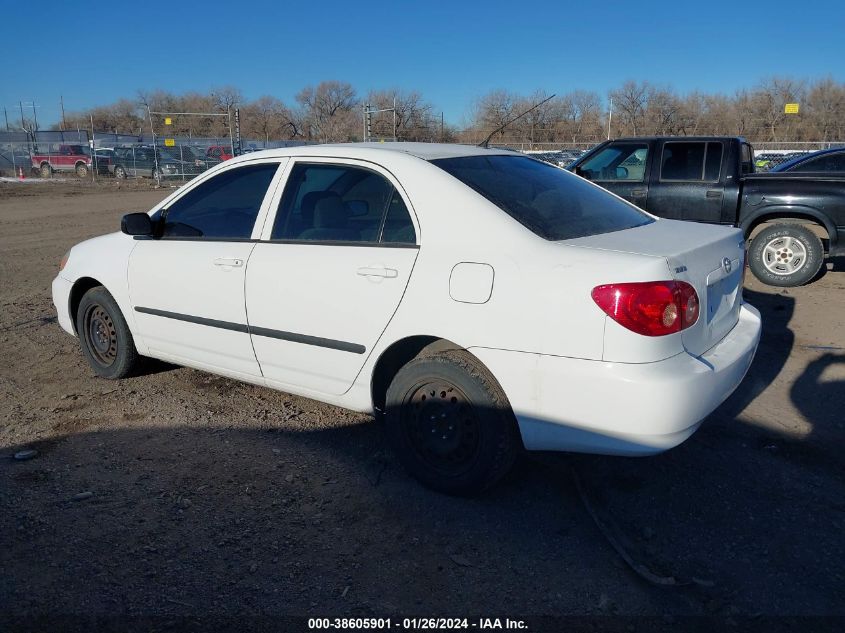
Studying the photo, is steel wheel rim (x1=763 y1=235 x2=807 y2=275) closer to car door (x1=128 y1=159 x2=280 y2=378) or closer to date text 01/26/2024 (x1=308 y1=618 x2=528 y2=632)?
car door (x1=128 y1=159 x2=280 y2=378)

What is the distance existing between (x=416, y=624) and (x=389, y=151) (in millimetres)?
2378

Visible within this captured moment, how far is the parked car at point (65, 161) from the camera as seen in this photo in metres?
36.7

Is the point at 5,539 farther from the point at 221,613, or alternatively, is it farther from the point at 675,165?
the point at 675,165

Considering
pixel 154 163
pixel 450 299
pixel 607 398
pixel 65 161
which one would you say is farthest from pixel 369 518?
pixel 65 161

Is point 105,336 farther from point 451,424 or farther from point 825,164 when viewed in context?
point 825,164

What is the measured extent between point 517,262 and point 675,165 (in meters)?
6.51

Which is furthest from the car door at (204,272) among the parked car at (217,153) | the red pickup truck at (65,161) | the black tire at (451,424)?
the red pickup truck at (65,161)

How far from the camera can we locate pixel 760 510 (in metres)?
3.31

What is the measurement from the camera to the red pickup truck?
3669 centimetres

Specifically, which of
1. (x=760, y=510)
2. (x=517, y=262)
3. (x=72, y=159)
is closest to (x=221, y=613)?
(x=517, y=262)

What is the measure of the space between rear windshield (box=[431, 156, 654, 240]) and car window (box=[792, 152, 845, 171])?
7.79 metres

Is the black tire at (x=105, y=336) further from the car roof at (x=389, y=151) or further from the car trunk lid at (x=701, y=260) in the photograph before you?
the car trunk lid at (x=701, y=260)

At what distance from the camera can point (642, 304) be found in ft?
9.37

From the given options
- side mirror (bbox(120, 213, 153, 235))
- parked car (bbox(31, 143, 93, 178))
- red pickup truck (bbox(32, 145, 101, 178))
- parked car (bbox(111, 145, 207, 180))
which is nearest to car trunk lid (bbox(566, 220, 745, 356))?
side mirror (bbox(120, 213, 153, 235))
